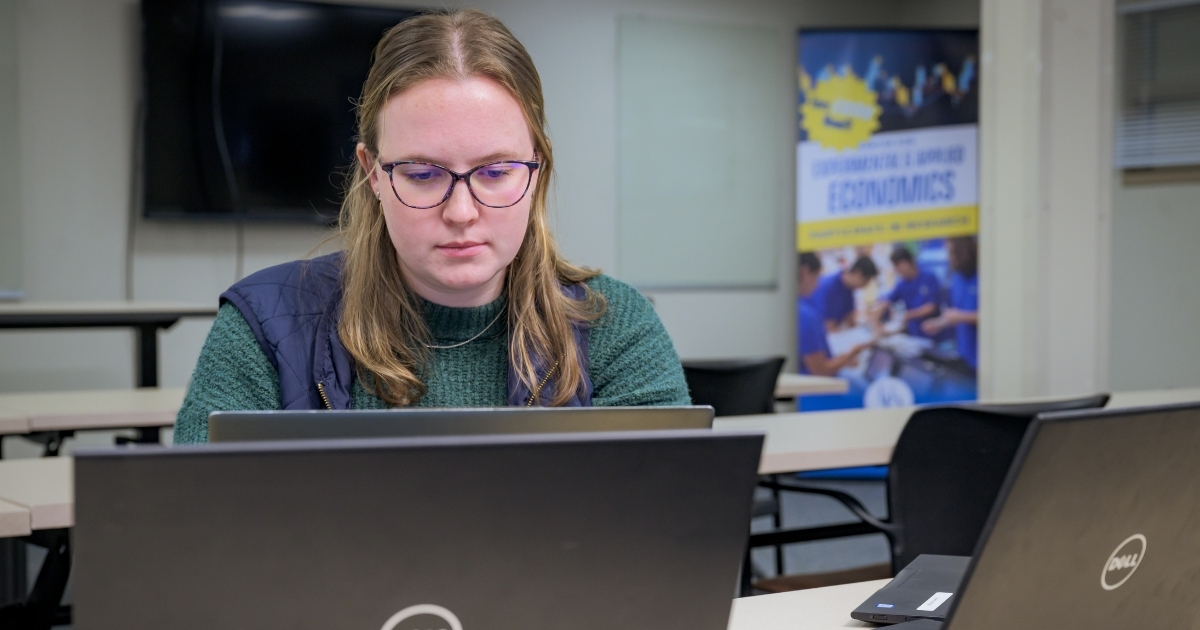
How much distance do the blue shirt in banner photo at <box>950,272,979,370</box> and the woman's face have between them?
450 centimetres

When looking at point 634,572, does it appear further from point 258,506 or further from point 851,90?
point 851,90

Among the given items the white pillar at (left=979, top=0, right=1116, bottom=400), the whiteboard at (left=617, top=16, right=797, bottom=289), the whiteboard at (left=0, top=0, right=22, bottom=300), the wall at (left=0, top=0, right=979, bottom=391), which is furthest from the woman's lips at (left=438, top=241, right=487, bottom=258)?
the whiteboard at (left=617, top=16, right=797, bottom=289)

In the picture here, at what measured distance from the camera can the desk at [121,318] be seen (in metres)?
3.35

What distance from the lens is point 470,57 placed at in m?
1.30

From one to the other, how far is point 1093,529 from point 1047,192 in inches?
115

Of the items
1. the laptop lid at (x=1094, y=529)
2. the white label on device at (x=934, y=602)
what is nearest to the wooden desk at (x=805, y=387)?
the white label on device at (x=934, y=602)

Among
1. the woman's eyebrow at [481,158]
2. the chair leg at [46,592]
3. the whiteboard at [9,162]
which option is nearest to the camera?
the woman's eyebrow at [481,158]

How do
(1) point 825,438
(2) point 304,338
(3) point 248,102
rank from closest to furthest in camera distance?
(2) point 304,338 < (1) point 825,438 < (3) point 248,102

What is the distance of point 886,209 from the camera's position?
5.51 metres

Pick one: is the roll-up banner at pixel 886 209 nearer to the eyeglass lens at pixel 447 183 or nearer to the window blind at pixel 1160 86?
the window blind at pixel 1160 86

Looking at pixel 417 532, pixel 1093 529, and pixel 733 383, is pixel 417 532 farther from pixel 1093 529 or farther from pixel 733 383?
pixel 733 383

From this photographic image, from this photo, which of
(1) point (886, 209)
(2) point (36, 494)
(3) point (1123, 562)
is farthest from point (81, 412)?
(1) point (886, 209)

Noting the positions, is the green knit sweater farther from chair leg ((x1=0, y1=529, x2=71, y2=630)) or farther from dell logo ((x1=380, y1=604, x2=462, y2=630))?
chair leg ((x1=0, y1=529, x2=71, y2=630))

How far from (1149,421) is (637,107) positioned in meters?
4.82
